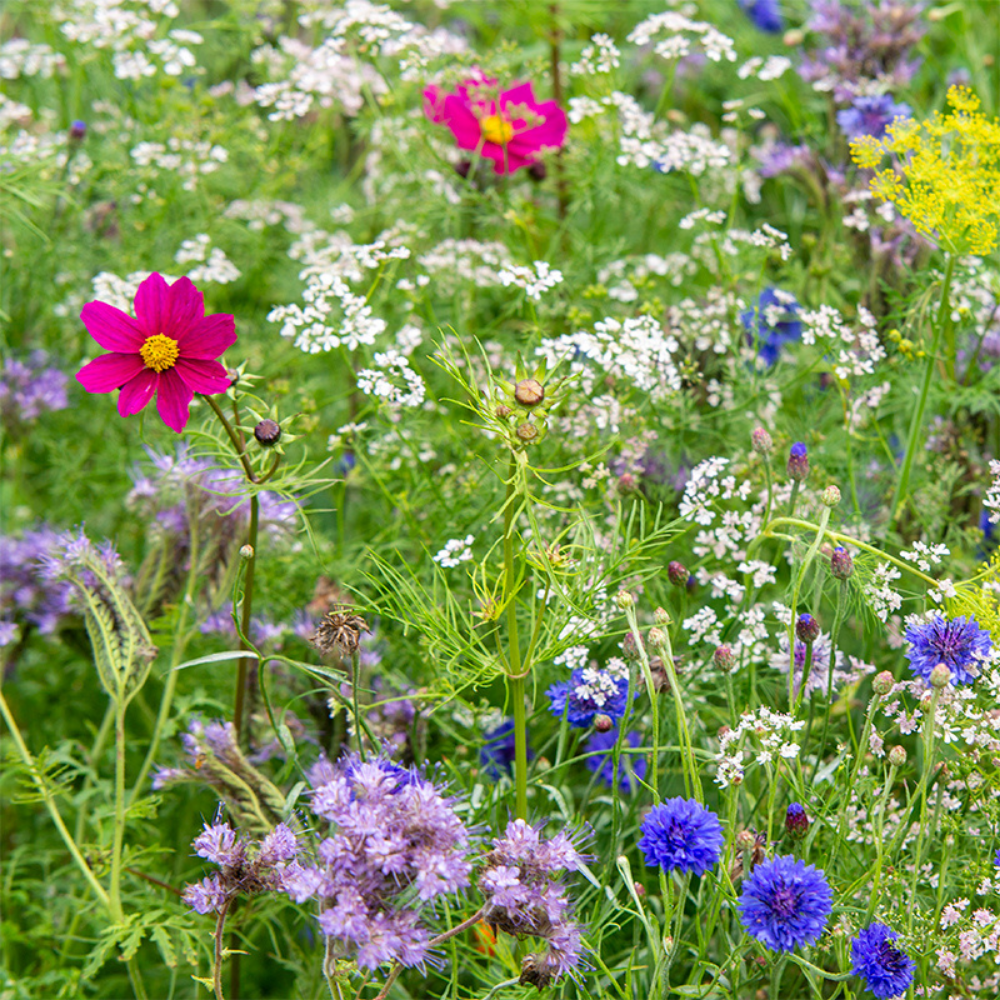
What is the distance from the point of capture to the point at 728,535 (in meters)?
1.61

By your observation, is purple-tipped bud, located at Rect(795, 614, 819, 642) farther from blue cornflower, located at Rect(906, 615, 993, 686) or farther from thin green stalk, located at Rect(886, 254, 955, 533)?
thin green stalk, located at Rect(886, 254, 955, 533)

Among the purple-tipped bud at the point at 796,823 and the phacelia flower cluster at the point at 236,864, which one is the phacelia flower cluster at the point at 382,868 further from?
the purple-tipped bud at the point at 796,823

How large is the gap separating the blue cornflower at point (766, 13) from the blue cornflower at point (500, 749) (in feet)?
7.50

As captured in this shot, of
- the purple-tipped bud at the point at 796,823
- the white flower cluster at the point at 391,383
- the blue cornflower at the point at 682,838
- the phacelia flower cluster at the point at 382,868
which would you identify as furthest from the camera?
the white flower cluster at the point at 391,383

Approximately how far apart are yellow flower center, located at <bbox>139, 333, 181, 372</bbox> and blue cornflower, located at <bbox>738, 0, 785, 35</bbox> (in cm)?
232

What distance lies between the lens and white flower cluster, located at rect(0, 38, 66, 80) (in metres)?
2.43

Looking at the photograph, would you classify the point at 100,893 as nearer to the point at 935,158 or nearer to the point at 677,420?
the point at 677,420

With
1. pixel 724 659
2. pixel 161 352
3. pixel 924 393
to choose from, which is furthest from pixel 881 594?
pixel 161 352

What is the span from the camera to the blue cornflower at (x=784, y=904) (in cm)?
119

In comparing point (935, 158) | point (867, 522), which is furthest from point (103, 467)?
point (935, 158)

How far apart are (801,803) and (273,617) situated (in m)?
0.98

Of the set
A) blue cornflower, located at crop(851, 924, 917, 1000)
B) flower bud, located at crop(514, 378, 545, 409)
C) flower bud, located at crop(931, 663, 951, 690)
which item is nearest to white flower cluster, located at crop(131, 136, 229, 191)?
flower bud, located at crop(514, 378, 545, 409)

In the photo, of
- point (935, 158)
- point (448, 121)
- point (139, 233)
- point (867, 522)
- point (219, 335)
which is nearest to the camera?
point (219, 335)

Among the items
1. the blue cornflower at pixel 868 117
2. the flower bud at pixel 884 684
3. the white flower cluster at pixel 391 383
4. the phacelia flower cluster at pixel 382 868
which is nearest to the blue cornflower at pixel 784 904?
the flower bud at pixel 884 684
